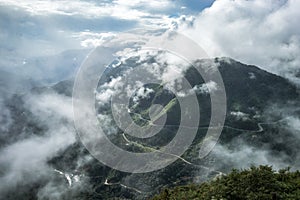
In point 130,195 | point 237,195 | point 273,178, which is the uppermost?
point 130,195

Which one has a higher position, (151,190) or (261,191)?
(151,190)

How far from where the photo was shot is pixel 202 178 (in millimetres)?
188000

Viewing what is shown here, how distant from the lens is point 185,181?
628ft

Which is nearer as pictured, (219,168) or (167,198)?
(167,198)

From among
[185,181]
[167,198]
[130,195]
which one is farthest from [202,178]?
[167,198]

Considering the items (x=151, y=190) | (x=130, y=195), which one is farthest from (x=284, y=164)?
(x=130, y=195)

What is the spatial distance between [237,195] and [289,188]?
19.3ft

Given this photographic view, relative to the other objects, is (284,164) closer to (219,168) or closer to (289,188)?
(219,168)

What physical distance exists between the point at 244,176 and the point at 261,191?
13.3 ft

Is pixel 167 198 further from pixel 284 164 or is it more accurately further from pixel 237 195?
pixel 284 164

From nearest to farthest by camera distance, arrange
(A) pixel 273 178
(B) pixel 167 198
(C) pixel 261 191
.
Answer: (C) pixel 261 191 → (A) pixel 273 178 → (B) pixel 167 198

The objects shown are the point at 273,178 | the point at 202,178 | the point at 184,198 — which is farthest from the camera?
the point at 202,178

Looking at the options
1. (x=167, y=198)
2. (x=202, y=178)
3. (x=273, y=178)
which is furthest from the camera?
(x=202, y=178)

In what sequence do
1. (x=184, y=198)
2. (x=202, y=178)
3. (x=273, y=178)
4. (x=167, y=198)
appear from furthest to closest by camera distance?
(x=202, y=178) → (x=167, y=198) → (x=184, y=198) → (x=273, y=178)
